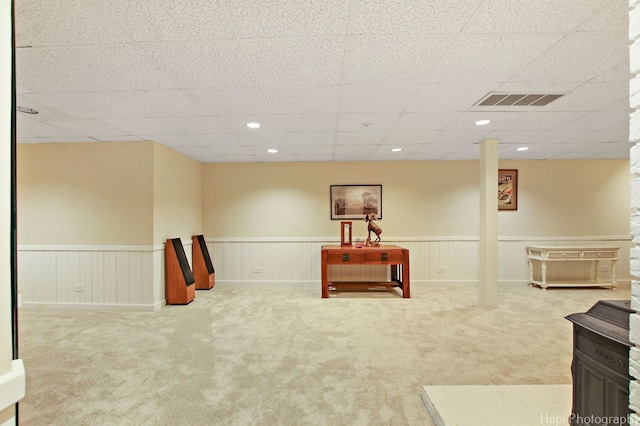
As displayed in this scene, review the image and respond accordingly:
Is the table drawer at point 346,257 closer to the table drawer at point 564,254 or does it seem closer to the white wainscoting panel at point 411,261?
the white wainscoting panel at point 411,261

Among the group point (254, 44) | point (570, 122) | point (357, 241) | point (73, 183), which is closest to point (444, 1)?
point (254, 44)

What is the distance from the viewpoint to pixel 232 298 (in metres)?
5.06

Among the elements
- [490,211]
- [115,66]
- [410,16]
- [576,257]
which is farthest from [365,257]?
[115,66]

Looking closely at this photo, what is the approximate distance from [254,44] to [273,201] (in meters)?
4.28

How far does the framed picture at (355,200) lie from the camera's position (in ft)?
19.7

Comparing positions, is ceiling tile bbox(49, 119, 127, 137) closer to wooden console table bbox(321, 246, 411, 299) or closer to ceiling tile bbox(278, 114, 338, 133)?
ceiling tile bbox(278, 114, 338, 133)

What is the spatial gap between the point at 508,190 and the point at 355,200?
2880 millimetres

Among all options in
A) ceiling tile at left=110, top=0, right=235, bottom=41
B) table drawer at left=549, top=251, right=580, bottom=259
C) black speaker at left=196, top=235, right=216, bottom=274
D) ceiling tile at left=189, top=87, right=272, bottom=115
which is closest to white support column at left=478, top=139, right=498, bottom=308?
table drawer at left=549, top=251, right=580, bottom=259

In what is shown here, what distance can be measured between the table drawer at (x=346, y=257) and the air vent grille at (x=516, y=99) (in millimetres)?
2863

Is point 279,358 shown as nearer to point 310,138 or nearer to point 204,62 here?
point 204,62

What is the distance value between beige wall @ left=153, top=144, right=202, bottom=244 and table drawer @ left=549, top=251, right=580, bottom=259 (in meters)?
6.33

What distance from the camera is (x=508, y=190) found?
591cm

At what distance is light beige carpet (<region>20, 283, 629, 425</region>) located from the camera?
6.97ft

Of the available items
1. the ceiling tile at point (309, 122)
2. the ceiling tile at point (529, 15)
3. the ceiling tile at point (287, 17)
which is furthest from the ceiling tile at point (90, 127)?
the ceiling tile at point (529, 15)
